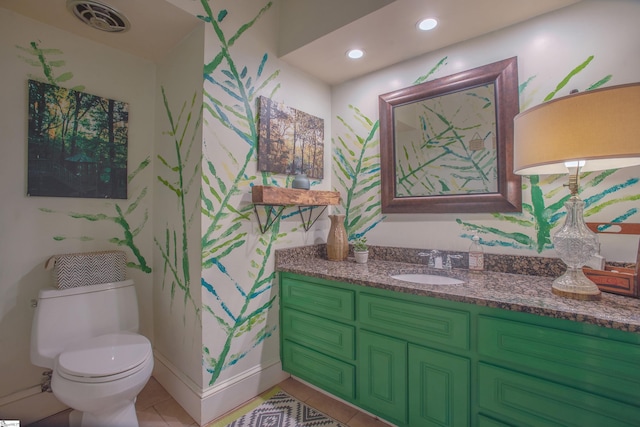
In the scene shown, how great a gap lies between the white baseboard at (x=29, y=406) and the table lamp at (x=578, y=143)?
266 centimetres

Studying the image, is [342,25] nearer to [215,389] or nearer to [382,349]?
[382,349]

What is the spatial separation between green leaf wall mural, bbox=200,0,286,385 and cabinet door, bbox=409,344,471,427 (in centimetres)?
100

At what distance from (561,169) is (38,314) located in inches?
106

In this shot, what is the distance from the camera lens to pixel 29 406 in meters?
1.57

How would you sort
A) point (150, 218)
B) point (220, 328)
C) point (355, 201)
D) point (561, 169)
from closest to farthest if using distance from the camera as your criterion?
point (561, 169), point (220, 328), point (150, 218), point (355, 201)

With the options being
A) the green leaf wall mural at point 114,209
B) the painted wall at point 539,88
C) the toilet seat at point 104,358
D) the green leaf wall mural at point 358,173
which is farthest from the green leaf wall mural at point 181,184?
the painted wall at point 539,88

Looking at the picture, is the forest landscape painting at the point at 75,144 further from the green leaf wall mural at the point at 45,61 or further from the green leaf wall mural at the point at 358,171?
the green leaf wall mural at the point at 358,171

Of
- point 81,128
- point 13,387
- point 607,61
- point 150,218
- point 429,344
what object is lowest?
point 13,387

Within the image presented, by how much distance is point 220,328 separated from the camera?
1684 mm

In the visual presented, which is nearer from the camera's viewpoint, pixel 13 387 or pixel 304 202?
pixel 13 387

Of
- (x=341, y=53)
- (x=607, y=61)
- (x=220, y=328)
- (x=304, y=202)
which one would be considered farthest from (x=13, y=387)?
(x=607, y=61)

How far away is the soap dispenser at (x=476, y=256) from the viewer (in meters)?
1.64

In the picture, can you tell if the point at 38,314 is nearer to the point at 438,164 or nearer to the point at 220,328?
the point at 220,328

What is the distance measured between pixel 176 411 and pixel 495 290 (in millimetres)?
1868
